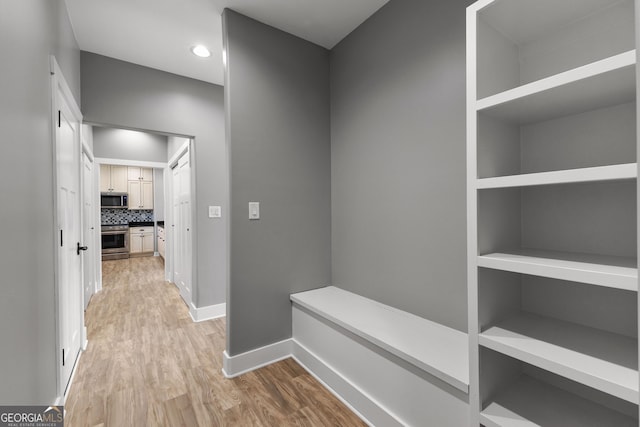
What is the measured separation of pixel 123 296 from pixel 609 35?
5.14 metres

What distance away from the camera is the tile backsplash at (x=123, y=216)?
711cm

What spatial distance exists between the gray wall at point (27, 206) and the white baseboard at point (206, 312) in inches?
61.8

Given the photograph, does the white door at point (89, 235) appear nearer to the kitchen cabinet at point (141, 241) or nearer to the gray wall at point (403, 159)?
the gray wall at point (403, 159)

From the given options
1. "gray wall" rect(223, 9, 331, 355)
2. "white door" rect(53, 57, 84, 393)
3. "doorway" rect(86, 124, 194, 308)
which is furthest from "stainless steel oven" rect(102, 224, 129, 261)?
"gray wall" rect(223, 9, 331, 355)

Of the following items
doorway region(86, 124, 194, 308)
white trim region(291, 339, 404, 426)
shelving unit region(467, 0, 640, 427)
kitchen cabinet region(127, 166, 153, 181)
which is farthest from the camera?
kitchen cabinet region(127, 166, 153, 181)

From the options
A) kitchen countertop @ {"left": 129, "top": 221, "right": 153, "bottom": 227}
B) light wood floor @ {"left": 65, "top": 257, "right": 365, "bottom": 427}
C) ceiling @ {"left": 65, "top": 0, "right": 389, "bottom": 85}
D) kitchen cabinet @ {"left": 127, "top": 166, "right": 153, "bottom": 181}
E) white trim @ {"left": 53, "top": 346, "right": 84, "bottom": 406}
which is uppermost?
ceiling @ {"left": 65, "top": 0, "right": 389, "bottom": 85}

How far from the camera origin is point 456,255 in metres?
1.58

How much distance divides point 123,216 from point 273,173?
7.10 m

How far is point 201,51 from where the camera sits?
2504 mm

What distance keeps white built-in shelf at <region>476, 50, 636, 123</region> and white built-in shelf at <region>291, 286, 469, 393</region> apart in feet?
3.52

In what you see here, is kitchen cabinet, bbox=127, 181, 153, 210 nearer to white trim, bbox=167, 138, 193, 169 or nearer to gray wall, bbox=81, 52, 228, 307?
white trim, bbox=167, 138, 193, 169

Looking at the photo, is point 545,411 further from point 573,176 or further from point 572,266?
point 573,176

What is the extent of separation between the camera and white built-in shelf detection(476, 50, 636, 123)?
0.76 m

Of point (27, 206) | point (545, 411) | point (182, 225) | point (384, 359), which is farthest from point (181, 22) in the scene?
point (545, 411)
